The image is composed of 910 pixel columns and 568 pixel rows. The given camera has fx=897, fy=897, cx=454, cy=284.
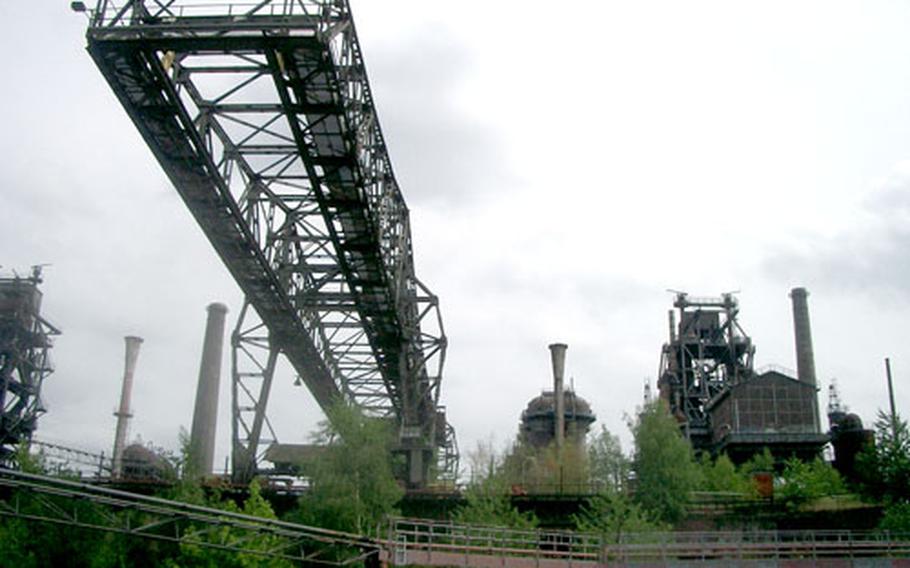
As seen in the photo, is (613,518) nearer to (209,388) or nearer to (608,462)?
(608,462)

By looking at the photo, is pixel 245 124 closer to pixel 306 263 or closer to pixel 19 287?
pixel 306 263

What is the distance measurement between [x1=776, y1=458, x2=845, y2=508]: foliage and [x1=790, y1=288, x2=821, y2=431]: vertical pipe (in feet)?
59.6

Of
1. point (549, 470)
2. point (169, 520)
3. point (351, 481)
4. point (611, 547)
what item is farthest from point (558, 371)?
point (169, 520)

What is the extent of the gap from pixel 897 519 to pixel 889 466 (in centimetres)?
482

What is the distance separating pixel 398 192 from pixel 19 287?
140 feet

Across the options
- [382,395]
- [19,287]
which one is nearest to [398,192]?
[382,395]

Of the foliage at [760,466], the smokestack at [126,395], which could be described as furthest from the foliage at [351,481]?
the smokestack at [126,395]

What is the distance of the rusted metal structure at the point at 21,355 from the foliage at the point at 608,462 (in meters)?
42.8

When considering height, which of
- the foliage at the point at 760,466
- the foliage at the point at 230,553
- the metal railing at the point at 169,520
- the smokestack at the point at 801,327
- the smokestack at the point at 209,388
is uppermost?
the smokestack at the point at 801,327

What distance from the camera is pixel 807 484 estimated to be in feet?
146

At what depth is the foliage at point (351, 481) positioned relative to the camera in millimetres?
33281

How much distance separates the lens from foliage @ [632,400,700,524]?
3862 centimetres

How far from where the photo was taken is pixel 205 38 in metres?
23.0

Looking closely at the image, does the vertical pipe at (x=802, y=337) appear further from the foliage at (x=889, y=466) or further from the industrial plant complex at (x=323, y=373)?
the foliage at (x=889, y=466)
